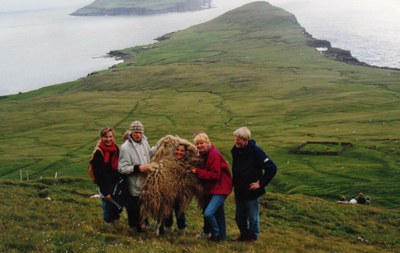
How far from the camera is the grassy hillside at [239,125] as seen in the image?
77.6 feet

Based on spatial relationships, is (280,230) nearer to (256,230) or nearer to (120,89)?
(256,230)

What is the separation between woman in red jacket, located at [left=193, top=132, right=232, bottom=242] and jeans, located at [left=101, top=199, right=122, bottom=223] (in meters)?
3.94

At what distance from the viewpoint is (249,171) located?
17047mm

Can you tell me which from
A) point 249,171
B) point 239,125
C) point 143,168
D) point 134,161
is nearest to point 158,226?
point 143,168

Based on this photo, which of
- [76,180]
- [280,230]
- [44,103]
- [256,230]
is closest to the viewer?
[256,230]

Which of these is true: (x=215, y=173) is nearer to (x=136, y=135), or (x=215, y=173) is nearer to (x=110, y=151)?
(x=136, y=135)

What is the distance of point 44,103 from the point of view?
149 meters

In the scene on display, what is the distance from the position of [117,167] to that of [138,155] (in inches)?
42.2

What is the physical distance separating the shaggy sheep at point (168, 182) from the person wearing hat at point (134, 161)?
29 centimetres

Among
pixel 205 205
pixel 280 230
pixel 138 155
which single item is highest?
pixel 138 155

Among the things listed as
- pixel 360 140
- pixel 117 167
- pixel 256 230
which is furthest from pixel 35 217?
pixel 360 140

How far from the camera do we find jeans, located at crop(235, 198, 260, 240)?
1762 cm

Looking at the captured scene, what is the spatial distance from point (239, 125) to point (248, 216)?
3339 inches

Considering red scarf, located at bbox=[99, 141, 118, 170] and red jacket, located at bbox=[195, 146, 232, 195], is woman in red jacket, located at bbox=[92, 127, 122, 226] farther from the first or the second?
red jacket, located at bbox=[195, 146, 232, 195]
